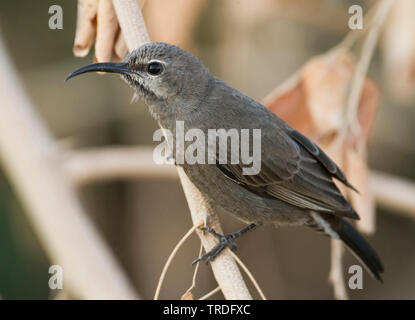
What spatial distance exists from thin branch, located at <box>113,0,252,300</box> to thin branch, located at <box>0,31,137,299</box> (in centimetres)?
103

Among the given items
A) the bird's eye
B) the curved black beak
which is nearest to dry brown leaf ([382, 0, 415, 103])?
the bird's eye

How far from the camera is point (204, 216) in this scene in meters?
3.62

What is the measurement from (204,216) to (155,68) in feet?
3.30

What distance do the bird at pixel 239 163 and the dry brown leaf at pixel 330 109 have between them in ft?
0.30

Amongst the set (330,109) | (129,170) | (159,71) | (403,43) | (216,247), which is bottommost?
(216,247)

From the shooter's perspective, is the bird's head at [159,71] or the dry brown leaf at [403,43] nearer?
the bird's head at [159,71]

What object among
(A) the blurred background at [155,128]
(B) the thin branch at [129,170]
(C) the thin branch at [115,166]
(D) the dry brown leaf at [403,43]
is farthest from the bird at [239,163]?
(A) the blurred background at [155,128]

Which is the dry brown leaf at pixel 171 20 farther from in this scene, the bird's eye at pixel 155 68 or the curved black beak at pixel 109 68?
the curved black beak at pixel 109 68

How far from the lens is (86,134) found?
659 centimetres

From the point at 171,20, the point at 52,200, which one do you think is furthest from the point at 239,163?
the point at 52,200

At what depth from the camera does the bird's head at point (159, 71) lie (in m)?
3.75

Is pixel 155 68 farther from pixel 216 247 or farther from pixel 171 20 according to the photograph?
pixel 216 247

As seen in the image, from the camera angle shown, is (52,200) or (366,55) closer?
(366,55)
